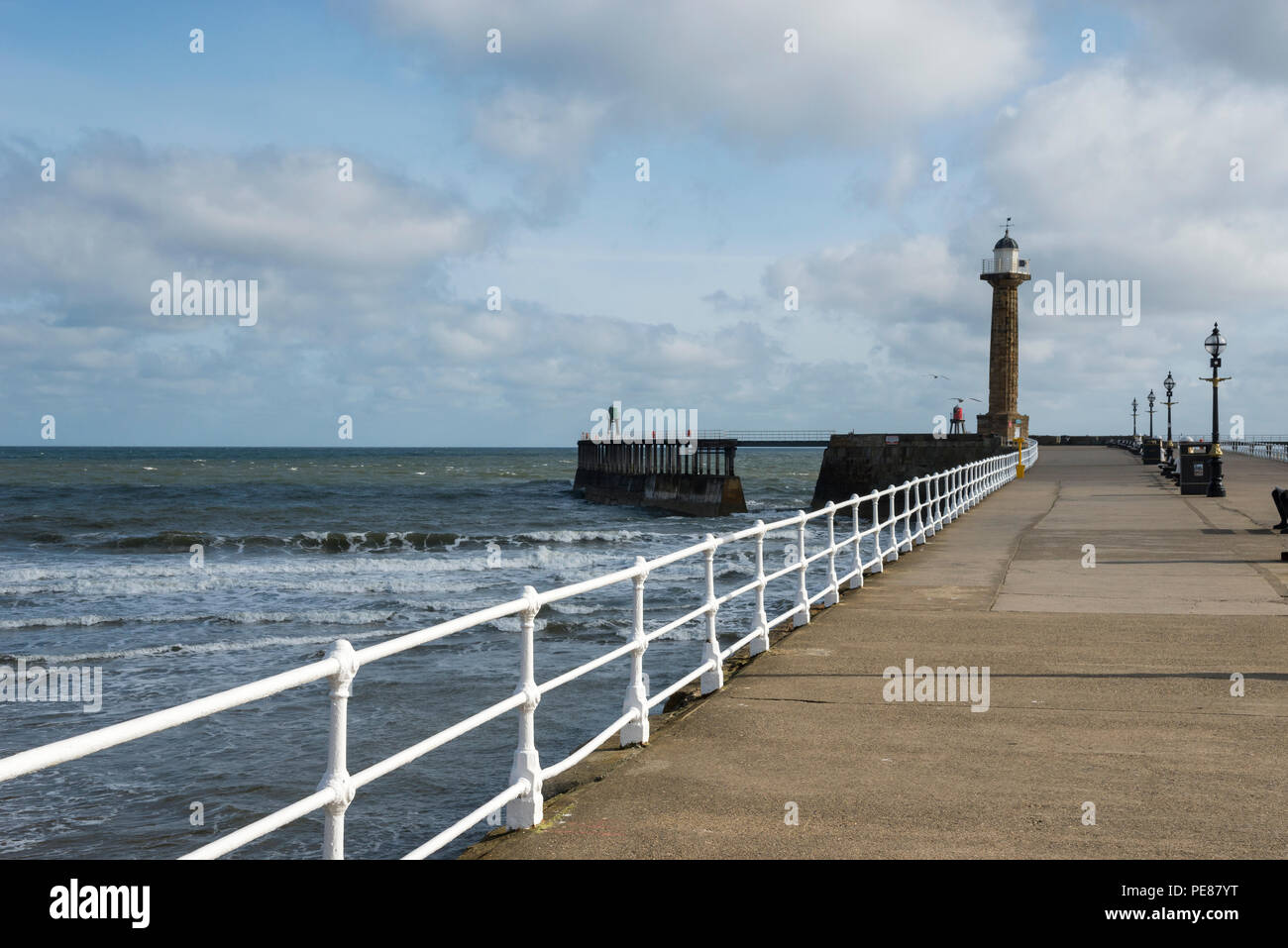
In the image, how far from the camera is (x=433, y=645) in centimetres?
1454

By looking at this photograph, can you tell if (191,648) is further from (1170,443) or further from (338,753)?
(1170,443)

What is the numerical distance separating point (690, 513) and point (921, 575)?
1819 inches

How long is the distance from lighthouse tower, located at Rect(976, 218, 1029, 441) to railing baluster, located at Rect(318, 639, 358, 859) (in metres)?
71.8

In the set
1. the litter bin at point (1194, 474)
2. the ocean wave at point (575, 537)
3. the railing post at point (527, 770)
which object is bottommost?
the ocean wave at point (575, 537)

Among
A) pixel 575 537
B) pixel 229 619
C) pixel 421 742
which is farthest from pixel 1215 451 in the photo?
pixel 421 742

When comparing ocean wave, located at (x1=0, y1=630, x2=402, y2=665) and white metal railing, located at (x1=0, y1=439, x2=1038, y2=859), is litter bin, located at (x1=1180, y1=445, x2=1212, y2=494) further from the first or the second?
white metal railing, located at (x1=0, y1=439, x2=1038, y2=859)

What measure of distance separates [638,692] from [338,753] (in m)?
3.10

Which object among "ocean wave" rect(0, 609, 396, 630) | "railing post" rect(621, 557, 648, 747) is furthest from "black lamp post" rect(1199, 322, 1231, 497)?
"railing post" rect(621, 557, 648, 747)

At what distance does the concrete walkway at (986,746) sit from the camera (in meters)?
4.85

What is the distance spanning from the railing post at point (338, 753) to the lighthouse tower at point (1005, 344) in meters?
71.8

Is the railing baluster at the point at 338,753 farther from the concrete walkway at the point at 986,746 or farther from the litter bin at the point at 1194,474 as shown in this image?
the litter bin at the point at 1194,474

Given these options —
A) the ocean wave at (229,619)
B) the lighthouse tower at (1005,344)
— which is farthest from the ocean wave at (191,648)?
the lighthouse tower at (1005,344)

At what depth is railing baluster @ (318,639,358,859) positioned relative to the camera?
3.62 m
